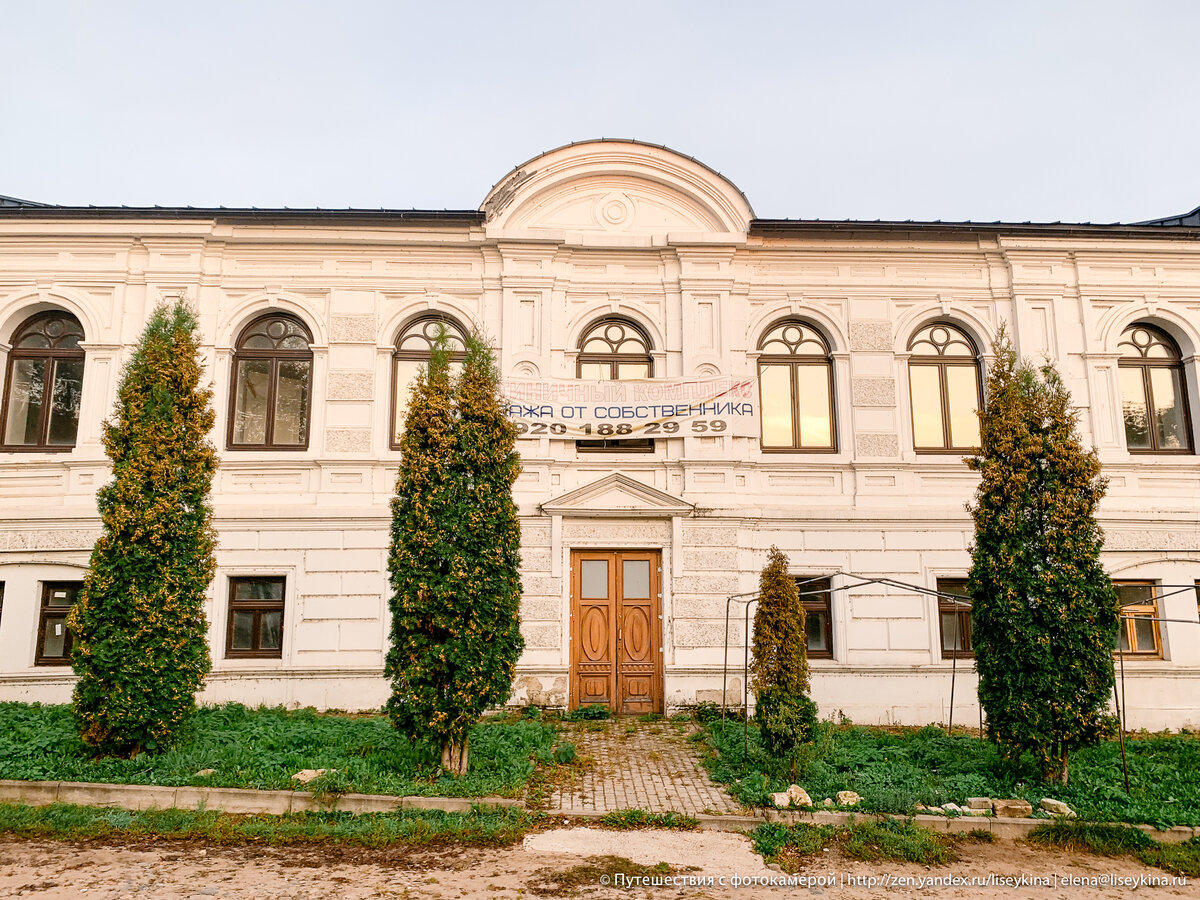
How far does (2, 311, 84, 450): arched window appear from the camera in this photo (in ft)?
42.7

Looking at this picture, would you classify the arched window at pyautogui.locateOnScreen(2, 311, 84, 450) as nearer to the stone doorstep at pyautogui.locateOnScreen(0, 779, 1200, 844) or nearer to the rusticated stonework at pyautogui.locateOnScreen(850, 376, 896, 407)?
the stone doorstep at pyautogui.locateOnScreen(0, 779, 1200, 844)

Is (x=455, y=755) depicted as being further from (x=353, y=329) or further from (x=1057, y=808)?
(x=353, y=329)

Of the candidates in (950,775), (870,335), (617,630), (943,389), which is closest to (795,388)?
(870,335)

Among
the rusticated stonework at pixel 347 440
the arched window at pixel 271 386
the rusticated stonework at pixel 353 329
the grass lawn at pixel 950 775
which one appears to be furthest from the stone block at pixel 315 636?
the grass lawn at pixel 950 775

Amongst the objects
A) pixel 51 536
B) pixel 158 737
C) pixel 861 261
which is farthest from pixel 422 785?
pixel 861 261

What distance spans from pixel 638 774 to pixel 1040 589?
15.7ft

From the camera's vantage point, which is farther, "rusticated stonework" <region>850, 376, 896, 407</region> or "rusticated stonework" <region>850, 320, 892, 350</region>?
"rusticated stonework" <region>850, 320, 892, 350</region>

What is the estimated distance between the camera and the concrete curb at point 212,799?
772 cm

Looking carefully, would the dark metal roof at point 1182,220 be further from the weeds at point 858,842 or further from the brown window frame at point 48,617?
the brown window frame at point 48,617

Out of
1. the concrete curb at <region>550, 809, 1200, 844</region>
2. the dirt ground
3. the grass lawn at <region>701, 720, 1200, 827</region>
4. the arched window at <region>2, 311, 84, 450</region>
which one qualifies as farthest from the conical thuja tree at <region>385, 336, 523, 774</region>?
the arched window at <region>2, 311, 84, 450</region>

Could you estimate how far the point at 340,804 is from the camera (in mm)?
7727

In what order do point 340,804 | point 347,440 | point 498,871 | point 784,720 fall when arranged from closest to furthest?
1. point 498,871
2. point 340,804
3. point 784,720
4. point 347,440

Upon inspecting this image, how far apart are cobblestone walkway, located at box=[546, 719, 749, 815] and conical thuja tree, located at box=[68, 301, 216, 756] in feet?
14.6

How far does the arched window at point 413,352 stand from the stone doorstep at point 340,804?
253 inches
